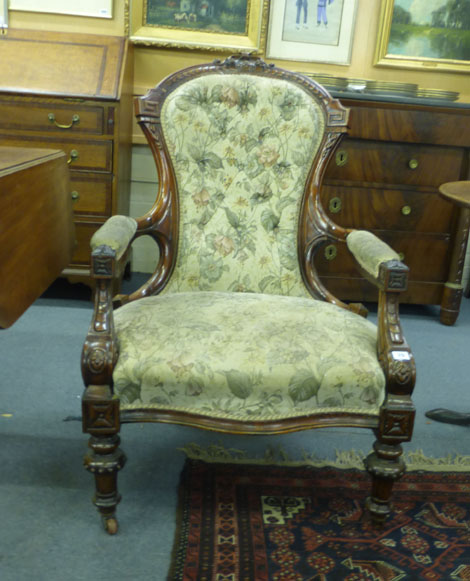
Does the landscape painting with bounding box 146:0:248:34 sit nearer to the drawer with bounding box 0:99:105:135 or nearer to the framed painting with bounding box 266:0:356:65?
the framed painting with bounding box 266:0:356:65

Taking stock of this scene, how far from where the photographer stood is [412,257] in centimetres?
289

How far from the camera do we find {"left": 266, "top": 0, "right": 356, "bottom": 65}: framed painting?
9.87 feet

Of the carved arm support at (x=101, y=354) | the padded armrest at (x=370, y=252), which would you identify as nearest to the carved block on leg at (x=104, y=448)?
the carved arm support at (x=101, y=354)

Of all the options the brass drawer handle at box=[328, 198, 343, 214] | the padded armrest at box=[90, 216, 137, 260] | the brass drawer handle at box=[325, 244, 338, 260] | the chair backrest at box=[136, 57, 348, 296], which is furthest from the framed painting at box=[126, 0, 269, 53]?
the padded armrest at box=[90, 216, 137, 260]

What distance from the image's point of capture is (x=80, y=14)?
295cm

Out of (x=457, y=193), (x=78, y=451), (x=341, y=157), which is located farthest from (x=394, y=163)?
(x=78, y=451)

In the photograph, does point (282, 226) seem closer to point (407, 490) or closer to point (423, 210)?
point (407, 490)

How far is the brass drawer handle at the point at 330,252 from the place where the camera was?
2812 millimetres

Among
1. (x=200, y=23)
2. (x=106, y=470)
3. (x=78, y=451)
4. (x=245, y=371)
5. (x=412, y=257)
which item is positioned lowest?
(x=78, y=451)

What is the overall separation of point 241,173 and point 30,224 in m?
0.64

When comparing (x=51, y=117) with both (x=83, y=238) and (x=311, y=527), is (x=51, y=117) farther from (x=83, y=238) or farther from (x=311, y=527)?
(x=311, y=527)

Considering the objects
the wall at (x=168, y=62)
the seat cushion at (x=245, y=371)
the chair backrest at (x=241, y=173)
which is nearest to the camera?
the seat cushion at (x=245, y=371)

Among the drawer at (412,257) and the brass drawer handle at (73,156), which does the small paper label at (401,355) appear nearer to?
the drawer at (412,257)

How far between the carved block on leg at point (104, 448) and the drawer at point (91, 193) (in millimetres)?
1585
